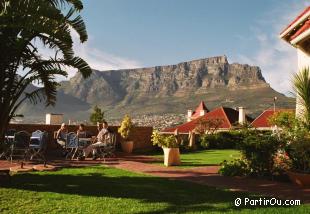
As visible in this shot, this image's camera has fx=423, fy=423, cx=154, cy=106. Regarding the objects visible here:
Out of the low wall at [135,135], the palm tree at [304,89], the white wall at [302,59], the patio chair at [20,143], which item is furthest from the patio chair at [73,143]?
the palm tree at [304,89]

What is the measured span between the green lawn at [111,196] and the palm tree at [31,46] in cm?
160

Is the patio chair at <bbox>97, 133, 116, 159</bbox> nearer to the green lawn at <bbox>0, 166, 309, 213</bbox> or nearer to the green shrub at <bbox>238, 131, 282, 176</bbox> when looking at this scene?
the green lawn at <bbox>0, 166, 309, 213</bbox>

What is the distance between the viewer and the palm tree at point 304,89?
1002 centimetres

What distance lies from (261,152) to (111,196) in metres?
4.64

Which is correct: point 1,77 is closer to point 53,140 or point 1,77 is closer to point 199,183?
point 199,183

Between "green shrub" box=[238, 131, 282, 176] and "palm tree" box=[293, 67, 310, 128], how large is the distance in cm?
107

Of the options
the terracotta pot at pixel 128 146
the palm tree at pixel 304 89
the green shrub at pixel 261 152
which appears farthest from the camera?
the terracotta pot at pixel 128 146

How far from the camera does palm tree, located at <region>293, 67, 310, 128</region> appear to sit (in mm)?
10016

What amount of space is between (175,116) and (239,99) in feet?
79.6

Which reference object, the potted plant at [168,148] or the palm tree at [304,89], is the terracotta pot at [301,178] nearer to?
the palm tree at [304,89]

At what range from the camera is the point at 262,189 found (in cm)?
911

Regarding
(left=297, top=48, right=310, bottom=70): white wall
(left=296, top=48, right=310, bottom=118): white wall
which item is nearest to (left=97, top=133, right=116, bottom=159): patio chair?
(left=296, top=48, right=310, bottom=118): white wall

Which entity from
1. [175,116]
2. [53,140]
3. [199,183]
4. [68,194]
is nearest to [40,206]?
[68,194]

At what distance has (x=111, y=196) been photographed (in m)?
8.29
